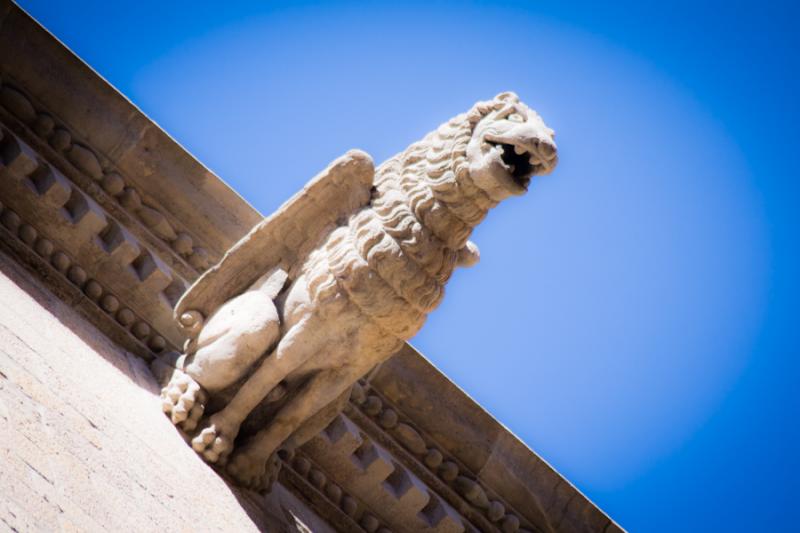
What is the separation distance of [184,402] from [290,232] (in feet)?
2.98

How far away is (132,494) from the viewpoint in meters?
4.05

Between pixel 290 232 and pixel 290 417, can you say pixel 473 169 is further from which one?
pixel 290 417

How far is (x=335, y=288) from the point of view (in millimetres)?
4945

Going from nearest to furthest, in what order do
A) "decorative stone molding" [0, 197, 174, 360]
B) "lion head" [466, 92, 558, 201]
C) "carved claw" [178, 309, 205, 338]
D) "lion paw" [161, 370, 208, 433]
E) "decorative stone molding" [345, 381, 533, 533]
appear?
1. "lion head" [466, 92, 558, 201]
2. "lion paw" [161, 370, 208, 433]
3. "carved claw" [178, 309, 205, 338]
4. "decorative stone molding" [0, 197, 174, 360]
5. "decorative stone molding" [345, 381, 533, 533]

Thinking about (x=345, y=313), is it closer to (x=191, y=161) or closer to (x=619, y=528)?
(x=191, y=161)

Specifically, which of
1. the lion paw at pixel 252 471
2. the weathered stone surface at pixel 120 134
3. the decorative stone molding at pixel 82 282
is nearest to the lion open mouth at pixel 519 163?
the weathered stone surface at pixel 120 134

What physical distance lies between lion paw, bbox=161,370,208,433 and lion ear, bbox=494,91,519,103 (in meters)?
1.86

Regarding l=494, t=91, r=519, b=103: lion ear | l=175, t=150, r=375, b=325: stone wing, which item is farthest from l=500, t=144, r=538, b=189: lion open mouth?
l=175, t=150, r=375, b=325: stone wing

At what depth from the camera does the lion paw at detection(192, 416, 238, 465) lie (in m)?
4.93

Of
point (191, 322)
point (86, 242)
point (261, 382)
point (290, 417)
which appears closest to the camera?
point (261, 382)

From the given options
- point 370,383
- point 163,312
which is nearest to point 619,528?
point 370,383

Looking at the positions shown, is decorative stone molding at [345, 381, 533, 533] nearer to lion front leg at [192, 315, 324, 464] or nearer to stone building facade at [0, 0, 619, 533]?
stone building facade at [0, 0, 619, 533]

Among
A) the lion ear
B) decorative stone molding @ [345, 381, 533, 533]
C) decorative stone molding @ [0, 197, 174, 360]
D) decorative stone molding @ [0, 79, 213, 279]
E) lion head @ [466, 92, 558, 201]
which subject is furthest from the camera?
decorative stone molding @ [345, 381, 533, 533]

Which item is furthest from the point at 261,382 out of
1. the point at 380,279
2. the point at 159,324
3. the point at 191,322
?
the point at 159,324
